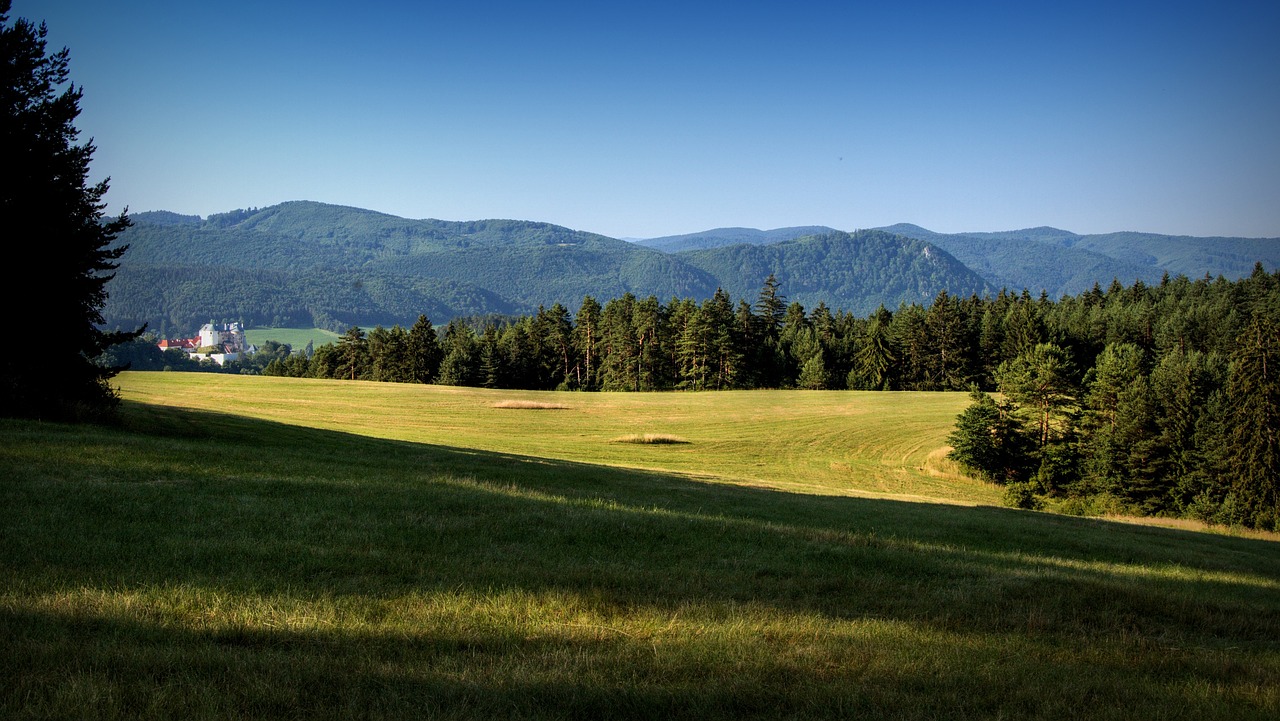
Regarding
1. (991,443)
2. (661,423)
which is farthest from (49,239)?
(991,443)

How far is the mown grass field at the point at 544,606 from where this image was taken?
16.6 feet

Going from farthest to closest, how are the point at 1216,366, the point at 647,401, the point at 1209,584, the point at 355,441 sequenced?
the point at 647,401
the point at 1216,366
the point at 355,441
the point at 1209,584

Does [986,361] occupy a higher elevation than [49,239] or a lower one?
lower

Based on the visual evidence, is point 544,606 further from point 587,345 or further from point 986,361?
point 986,361

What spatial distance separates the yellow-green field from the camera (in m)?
43.1

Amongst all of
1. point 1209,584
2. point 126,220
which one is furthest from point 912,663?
point 126,220

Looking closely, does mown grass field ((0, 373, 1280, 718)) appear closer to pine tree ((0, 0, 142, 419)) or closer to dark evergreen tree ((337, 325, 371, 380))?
pine tree ((0, 0, 142, 419))

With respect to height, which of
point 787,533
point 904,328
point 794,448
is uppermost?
point 904,328

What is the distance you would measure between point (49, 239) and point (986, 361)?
98422 millimetres

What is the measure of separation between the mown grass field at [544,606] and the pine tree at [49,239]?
770cm

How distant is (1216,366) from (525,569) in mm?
74126

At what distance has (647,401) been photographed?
6825 cm

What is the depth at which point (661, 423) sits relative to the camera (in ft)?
189

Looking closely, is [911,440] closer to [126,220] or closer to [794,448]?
[794,448]
